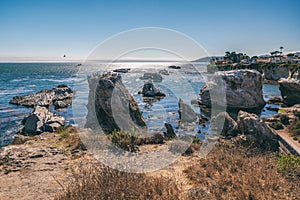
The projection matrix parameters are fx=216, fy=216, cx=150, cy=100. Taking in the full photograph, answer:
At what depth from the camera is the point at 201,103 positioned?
37.9m

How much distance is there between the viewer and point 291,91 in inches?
1383

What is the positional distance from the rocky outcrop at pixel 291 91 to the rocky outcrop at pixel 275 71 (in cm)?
4085

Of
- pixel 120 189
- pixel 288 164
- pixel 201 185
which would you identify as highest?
pixel 120 189

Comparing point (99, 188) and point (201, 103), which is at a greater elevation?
point (99, 188)

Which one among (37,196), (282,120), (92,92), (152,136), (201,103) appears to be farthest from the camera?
(201,103)

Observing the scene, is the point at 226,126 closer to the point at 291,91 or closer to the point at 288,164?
the point at 288,164

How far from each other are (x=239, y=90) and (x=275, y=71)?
48988 millimetres

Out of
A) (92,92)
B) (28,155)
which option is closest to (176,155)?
(28,155)

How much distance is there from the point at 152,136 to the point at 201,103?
85.4 feet

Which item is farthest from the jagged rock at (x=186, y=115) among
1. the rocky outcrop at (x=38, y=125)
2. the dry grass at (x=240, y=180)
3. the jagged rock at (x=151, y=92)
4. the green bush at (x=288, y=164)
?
the jagged rock at (x=151, y=92)

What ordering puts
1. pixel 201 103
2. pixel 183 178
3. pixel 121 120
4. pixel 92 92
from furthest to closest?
pixel 201 103 < pixel 92 92 < pixel 121 120 < pixel 183 178

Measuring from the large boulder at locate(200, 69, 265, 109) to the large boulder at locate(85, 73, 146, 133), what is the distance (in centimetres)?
2274

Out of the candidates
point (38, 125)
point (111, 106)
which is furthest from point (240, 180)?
point (38, 125)

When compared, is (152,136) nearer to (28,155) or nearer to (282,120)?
(28,155)
